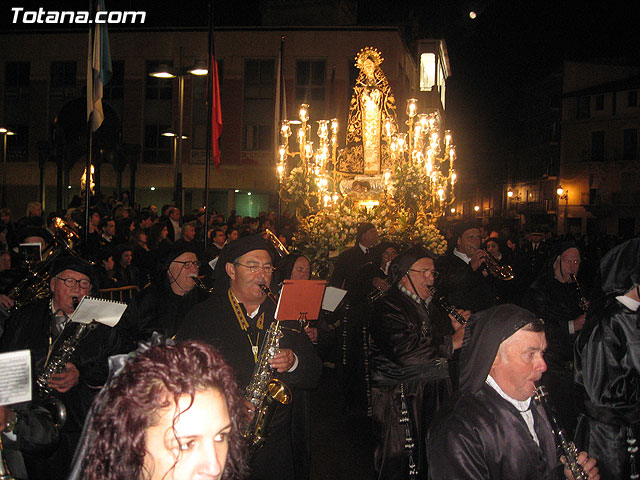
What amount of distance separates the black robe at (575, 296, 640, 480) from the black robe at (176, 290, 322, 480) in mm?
1961

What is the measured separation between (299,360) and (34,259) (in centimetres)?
336

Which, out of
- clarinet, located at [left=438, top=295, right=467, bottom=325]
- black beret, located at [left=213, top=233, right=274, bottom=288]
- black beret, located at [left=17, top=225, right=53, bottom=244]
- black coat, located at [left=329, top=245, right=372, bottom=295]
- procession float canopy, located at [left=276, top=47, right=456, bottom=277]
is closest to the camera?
black beret, located at [left=213, top=233, right=274, bottom=288]

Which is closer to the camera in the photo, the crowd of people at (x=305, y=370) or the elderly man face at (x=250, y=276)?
the crowd of people at (x=305, y=370)

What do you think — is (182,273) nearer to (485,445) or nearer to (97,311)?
(97,311)

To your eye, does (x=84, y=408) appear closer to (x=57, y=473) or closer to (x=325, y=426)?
(x=57, y=473)

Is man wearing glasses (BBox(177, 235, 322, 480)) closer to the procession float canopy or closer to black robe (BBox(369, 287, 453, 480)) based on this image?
black robe (BBox(369, 287, 453, 480))

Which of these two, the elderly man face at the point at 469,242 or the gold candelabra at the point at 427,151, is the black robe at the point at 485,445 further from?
the gold candelabra at the point at 427,151

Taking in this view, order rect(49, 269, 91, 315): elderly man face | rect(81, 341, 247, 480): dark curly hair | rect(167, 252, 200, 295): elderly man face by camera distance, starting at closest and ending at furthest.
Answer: rect(81, 341, 247, 480): dark curly hair, rect(49, 269, 91, 315): elderly man face, rect(167, 252, 200, 295): elderly man face

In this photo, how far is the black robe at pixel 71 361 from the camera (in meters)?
4.35

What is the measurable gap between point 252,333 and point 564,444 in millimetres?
2062

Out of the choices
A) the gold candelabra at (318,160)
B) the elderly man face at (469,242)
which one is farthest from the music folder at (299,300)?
the gold candelabra at (318,160)

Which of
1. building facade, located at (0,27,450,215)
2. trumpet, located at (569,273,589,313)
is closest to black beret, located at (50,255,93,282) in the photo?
trumpet, located at (569,273,589,313)

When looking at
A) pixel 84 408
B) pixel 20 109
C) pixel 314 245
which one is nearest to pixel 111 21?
pixel 20 109

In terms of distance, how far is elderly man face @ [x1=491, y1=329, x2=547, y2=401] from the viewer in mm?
3178
